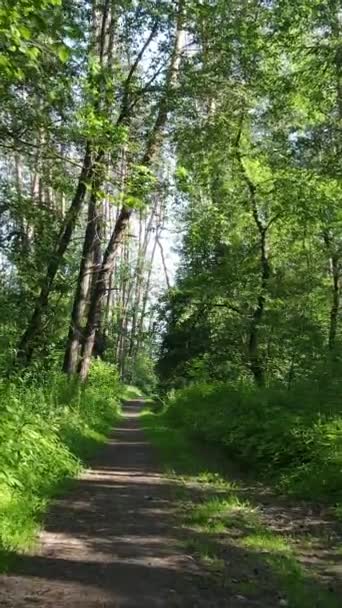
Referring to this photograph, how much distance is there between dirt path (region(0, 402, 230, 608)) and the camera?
15.6 ft

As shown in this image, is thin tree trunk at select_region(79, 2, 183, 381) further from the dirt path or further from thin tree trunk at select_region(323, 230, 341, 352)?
the dirt path

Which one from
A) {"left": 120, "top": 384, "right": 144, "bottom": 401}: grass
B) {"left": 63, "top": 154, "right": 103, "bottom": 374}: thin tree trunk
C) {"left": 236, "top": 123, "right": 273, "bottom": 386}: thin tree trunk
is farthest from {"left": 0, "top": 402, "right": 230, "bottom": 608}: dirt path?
{"left": 120, "top": 384, "right": 144, "bottom": 401}: grass

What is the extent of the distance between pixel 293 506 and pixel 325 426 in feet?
7.99

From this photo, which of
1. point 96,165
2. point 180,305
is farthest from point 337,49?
point 180,305

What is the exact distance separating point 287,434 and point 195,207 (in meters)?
10.9

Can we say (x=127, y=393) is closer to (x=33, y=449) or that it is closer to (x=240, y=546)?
(x=33, y=449)

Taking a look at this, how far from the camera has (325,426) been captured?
433 inches

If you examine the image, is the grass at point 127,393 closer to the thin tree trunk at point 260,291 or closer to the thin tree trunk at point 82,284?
the thin tree trunk at point 260,291

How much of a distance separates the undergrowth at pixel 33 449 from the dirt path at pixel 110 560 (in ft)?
0.82

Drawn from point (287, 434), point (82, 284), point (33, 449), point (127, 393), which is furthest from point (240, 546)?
point (127, 393)

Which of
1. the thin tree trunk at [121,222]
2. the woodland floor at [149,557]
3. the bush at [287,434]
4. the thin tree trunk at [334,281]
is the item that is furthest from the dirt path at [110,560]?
the thin tree trunk at [334,281]

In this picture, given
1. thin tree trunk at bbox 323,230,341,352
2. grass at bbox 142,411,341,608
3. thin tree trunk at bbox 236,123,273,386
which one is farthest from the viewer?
thin tree trunk at bbox 323,230,341,352

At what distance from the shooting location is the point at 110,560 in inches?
226

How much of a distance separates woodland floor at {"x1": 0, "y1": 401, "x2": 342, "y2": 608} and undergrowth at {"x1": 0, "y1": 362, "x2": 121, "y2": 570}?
0.24m
